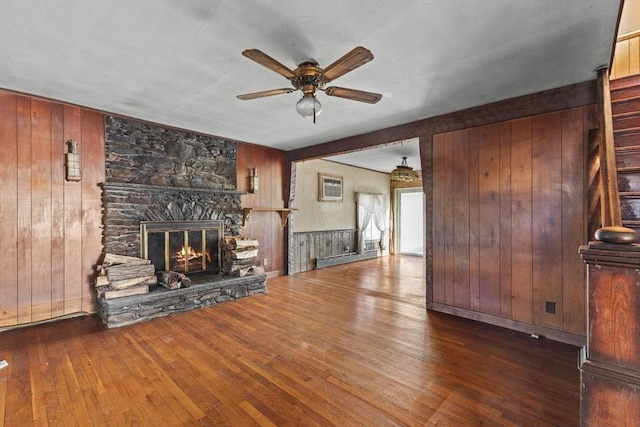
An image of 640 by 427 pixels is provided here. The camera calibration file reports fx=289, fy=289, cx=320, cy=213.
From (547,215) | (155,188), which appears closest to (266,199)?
(155,188)

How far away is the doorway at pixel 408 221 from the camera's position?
8.88m

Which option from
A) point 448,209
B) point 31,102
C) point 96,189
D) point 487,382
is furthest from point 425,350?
point 31,102

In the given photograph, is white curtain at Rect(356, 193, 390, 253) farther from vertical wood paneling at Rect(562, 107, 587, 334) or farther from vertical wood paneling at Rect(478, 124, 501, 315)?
vertical wood paneling at Rect(562, 107, 587, 334)

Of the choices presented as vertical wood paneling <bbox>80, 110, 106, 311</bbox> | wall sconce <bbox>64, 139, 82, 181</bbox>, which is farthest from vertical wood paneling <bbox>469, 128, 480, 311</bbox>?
wall sconce <bbox>64, 139, 82, 181</bbox>

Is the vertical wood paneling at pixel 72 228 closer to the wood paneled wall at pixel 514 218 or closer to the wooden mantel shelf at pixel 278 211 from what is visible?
the wooden mantel shelf at pixel 278 211

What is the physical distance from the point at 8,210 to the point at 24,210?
Result: 123 mm

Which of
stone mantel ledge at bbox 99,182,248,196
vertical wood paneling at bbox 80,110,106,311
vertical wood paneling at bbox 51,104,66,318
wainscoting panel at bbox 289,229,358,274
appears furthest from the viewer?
wainscoting panel at bbox 289,229,358,274

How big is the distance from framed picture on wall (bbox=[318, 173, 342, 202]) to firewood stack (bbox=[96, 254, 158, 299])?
401cm

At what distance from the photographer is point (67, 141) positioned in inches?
138

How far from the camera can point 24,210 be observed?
3.23 meters

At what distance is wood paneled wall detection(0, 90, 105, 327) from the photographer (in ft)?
10.4

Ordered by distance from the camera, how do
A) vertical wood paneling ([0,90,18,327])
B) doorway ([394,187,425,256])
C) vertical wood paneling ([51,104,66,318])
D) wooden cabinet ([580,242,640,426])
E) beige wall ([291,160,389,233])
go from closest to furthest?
wooden cabinet ([580,242,640,426])
vertical wood paneling ([0,90,18,327])
vertical wood paneling ([51,104,66,318])
beige wall ([291,160,389,233])
doorway ([394,187,425,256])

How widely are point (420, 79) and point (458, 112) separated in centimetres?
114

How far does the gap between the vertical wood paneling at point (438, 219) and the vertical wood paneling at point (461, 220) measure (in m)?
0.15
